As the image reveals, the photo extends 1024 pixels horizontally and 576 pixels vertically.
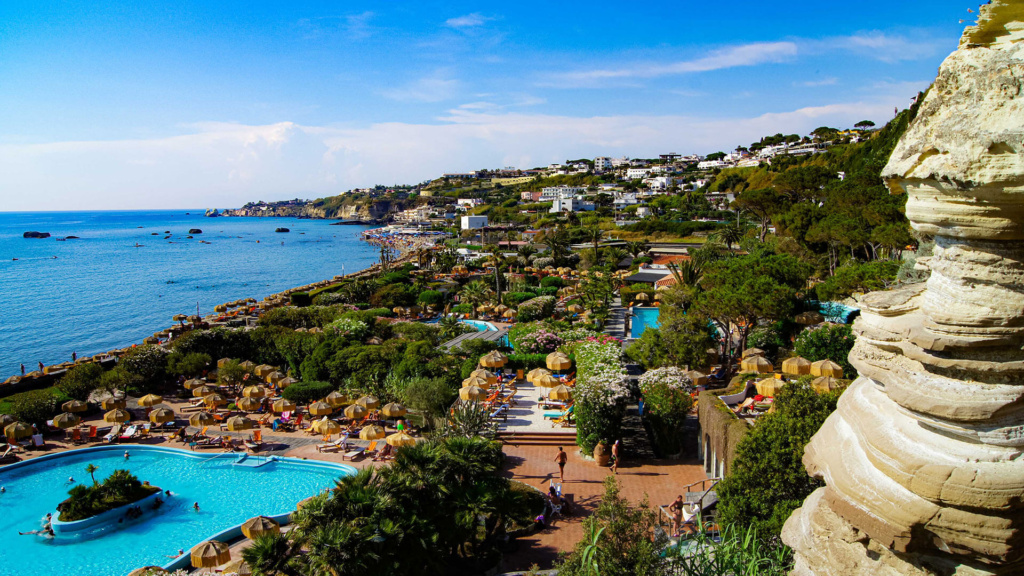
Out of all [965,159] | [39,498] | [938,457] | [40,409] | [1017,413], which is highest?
[965,159]

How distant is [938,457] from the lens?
439cm

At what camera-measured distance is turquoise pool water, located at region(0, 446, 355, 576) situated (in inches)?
535

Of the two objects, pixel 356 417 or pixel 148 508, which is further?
pixel 356 417

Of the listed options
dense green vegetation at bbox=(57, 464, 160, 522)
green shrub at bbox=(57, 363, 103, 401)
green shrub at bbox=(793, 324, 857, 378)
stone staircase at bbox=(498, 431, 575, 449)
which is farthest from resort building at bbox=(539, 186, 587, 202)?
dense green vegetation at bbox=(57, 464, 160, 522)

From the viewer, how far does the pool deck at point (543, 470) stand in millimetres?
12391

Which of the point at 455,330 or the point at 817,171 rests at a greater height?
the point at 817,171

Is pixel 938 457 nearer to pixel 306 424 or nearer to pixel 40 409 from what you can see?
pixel 306 424

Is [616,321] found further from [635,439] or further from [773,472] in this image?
[773,472]

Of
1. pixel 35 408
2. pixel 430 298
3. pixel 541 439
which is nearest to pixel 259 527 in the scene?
pixel 541 439

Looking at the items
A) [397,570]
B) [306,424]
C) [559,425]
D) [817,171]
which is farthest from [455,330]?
[817,171]

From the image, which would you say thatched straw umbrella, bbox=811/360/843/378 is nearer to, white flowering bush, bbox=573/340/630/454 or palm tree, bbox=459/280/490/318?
white flowering bush, bbox=573/340/630/454

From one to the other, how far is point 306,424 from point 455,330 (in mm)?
10972

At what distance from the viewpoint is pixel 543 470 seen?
1573 cm

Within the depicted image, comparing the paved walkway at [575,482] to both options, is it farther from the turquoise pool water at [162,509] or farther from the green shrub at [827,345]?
the green shrub at [827,345]
